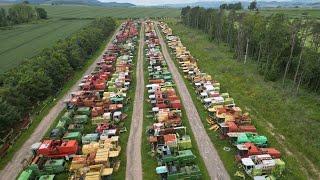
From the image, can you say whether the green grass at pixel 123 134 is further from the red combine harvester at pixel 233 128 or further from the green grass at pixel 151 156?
the red combine harvester at pixel 233 128

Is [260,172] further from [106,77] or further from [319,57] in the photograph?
[106,77]

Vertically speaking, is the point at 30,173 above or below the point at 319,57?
below

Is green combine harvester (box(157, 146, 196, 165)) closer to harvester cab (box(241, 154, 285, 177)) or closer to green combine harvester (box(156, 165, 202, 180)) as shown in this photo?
→ green combine harvester (box(156, 165, 202, 180))

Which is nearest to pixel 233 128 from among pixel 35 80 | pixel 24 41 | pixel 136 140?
pixel 136 140

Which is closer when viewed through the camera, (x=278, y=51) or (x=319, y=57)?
(x=319, y=57)

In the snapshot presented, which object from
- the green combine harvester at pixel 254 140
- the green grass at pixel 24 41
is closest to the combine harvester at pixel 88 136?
the green combine harvester at pixel 254 140

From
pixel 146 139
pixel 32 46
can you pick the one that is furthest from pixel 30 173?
pixel 32 46

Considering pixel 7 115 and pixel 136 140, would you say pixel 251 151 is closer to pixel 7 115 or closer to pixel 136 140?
pixel 136 140

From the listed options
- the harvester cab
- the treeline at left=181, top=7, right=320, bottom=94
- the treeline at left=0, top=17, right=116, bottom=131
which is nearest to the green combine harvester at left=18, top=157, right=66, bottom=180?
the treeline at left=0, top=17, right=116, bottom=131
